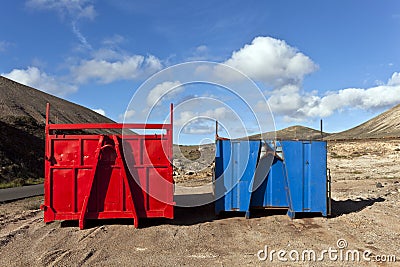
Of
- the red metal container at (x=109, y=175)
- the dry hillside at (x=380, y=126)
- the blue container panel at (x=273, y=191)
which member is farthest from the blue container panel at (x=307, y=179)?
the dry hillside at (x=380, y=126)

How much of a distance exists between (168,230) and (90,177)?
2.32 metres

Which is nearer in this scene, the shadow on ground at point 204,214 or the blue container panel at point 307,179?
the shadow on ground at point 204,214

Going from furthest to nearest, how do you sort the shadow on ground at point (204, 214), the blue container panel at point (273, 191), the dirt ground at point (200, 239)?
the blue container panel at point (273, 191)
the shadow on ground at point (204, 214)
the dirt ground at point (200, 239)

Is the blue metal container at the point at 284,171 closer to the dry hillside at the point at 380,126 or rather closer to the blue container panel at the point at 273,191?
the blue container panel at the point at 273,191

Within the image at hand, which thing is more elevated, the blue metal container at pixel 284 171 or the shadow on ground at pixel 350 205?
the blue metal container at pixel 284 171

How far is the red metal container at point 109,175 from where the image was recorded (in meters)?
8.85

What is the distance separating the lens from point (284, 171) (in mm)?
10008

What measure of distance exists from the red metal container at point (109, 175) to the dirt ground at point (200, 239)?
1.57 feet

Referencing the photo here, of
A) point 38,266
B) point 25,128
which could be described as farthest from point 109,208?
point 25,128

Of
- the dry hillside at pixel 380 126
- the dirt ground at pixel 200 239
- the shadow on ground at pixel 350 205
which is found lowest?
the dirt ground at pixel 200 239

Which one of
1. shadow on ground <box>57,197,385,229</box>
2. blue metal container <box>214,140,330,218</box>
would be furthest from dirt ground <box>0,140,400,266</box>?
blue metal container <box>214,140,330,218</box>

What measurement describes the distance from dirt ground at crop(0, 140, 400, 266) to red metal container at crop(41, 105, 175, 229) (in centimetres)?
48

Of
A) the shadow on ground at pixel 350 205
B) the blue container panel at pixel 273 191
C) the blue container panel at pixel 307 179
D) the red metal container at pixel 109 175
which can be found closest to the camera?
the red metal container at pixel 109 175

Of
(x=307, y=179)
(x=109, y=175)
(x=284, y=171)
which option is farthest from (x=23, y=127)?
(x=307, y=179)
